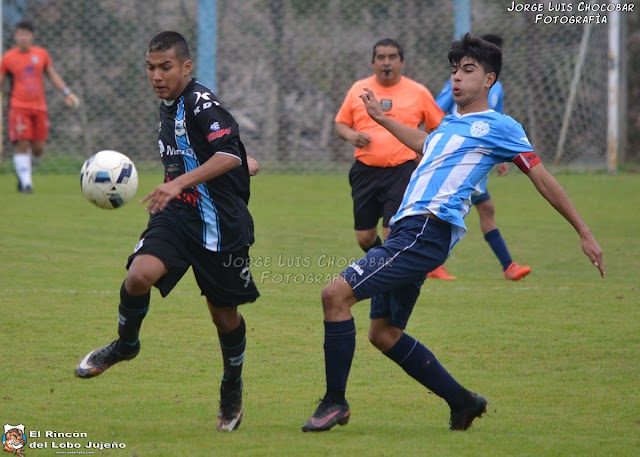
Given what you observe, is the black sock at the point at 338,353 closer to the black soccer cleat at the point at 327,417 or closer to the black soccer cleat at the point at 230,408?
the black soccer cleat at the point at 327,417

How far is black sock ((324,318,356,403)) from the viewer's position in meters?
4.91

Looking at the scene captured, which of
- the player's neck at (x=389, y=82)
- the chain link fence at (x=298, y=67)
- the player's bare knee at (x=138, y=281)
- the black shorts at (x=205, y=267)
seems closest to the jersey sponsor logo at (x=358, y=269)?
the black shorts at (x=205, y=267)

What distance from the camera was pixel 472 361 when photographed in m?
6.60

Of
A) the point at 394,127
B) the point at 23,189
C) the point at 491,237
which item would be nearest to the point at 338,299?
the point at 394,127

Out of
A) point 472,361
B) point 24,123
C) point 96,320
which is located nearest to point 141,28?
point 24,123

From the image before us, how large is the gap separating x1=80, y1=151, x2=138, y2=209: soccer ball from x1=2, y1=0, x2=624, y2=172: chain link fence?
566 inches

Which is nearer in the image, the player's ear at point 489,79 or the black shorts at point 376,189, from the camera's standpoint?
the player's ear at point 489,79

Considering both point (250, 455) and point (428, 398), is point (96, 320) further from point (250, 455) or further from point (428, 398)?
point (250, 455)

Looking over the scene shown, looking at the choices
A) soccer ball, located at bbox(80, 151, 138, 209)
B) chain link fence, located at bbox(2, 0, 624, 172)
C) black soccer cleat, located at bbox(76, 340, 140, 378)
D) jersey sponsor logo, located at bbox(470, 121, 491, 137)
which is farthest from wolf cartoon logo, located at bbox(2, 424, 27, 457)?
chain link fence, located at bbox(2, 0, 624, 172)

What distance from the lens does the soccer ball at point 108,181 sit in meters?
5.49

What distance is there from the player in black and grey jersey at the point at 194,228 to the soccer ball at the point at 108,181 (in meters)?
0.36

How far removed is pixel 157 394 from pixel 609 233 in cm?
868

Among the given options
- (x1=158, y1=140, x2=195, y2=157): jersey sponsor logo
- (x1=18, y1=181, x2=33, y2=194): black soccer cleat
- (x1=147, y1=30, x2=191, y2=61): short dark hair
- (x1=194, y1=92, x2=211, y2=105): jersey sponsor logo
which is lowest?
(x1=18, y1=181, x2=33, y2=194): black soccer cleat

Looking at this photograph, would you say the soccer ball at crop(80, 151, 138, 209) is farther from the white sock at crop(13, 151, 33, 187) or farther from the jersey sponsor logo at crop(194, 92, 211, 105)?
the white sock at crop(13, 151, 33, 187)
